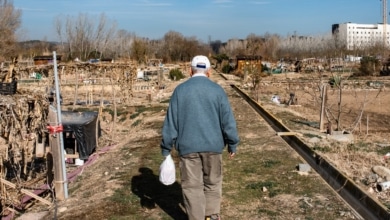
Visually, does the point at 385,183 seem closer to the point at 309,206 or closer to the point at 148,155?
the point at 309,206

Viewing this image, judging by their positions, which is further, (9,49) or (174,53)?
(174,53)

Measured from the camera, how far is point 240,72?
41.4 meters

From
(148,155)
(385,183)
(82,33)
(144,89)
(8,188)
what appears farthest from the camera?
(82,33)

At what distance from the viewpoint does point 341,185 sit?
21.9 feet

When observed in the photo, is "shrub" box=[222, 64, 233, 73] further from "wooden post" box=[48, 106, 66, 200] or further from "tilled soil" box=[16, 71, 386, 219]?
"wooden post" box=[48, 106, 66, 200]

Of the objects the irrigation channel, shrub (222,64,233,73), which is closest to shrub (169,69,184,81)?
shrub (222,64,233,73)

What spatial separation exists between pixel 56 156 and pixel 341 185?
4081 mm

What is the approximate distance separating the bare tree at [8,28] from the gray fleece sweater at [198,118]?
3760 centimetres

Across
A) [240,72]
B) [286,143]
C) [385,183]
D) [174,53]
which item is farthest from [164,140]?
[174,53]

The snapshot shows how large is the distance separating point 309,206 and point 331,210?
273 mm

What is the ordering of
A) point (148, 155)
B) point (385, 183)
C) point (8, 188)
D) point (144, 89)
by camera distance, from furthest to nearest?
point (144, 89)
point (148, 155)
point (8, 188)
point (385, 183)

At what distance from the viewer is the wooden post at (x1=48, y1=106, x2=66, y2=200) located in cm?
661

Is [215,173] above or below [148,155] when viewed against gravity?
above

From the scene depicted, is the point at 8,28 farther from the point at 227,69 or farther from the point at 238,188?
the point at 238,188
